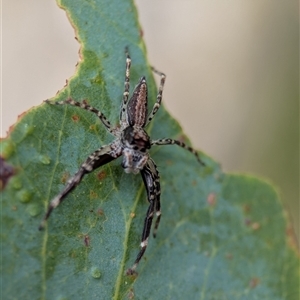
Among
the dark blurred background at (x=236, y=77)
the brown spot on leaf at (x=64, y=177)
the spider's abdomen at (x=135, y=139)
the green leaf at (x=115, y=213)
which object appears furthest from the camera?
the dark blurred background at (x=236, y=77)

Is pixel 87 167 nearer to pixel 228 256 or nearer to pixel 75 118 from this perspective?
pixel 75 118

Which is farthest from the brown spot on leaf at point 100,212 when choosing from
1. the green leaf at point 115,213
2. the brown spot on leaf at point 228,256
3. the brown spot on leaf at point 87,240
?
the brown spot on leaf at point 228,256

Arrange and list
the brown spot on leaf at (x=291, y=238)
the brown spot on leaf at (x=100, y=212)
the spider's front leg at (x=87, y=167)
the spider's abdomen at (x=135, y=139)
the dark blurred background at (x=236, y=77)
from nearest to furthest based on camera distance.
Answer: the spider's front leg at (x=87, y=167), the brown spot on leaf at (x=100, y=212), the spider's abdomen at (x=135, y=139), the brown spot on leaf at (x=291, y=238), the dark blurred background at (x=236, y=77)

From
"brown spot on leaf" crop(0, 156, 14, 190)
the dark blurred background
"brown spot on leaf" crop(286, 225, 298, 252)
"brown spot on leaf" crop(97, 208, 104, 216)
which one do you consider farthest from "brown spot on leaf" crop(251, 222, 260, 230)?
the dark blurred background

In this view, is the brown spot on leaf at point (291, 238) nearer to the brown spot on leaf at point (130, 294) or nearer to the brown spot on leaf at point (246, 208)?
the brown spot on leaf at point (246, 208)

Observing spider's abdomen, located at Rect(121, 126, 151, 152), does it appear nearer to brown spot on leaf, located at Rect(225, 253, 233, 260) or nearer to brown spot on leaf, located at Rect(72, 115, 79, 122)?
brown spot on leaf, located at Rect(72, 115, 79, 122)

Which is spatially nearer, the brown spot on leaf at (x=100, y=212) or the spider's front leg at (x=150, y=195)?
the brown spot on leaf at (x=100, y=212)
